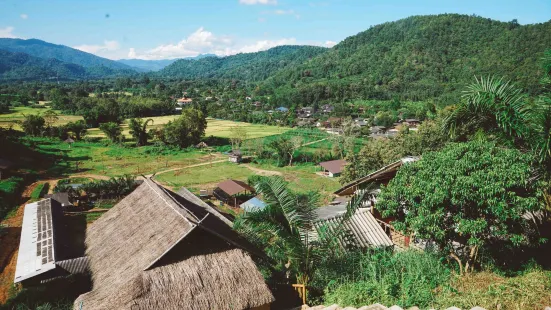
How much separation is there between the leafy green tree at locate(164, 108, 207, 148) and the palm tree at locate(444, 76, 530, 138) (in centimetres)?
4213

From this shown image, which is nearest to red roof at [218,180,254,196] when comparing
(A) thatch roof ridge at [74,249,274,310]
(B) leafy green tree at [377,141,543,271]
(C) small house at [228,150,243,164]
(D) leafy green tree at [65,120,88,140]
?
(C) small house at [228,150,243,164]

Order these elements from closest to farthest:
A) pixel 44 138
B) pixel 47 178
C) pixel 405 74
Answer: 1. pixel 47 178
2. pixel 44 138
3. pixel 405 74

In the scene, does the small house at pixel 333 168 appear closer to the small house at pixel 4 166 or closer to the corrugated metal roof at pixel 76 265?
the corrugated metal roof at pixel 76 265

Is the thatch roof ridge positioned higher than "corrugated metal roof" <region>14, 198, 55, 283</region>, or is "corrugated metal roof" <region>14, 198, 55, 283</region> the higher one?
the thatch roof ridge

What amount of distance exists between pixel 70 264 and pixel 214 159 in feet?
107

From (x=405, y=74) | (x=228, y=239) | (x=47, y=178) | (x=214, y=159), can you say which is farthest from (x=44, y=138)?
(x=405, y=74)

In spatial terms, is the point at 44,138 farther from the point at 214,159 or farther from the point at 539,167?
the point at 539,167

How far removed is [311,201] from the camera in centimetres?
884

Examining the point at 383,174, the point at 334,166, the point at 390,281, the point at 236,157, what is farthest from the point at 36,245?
the point at 236,157

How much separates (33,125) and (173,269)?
5383 cm

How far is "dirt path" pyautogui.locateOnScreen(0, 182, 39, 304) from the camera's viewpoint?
13.0 m

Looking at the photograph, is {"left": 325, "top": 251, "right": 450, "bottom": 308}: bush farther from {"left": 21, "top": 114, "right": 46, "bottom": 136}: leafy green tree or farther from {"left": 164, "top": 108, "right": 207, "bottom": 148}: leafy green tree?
{"left": 21, "top": 114, "right": 46, "bottom": 136}: leafy green tree

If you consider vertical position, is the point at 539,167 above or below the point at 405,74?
below

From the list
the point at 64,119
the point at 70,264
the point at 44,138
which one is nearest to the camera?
the point at 70,264
